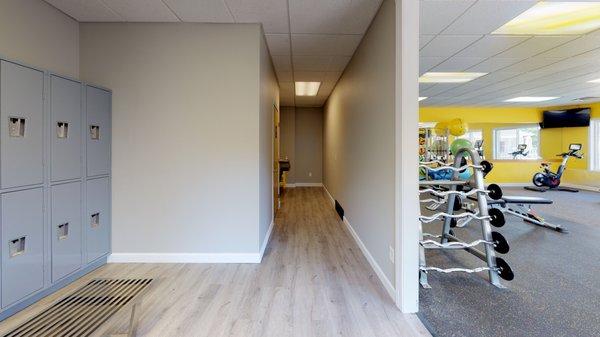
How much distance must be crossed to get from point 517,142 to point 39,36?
11.7 m

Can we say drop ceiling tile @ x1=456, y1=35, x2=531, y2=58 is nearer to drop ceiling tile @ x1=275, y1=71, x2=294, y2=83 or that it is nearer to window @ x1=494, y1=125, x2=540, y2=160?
drop ceiling tile @ x1=275, y1=71, x2=294, y2=83

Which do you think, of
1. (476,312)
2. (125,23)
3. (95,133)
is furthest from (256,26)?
(476,312)

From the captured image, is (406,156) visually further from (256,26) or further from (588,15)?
(588,15)

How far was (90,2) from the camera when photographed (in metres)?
2.56

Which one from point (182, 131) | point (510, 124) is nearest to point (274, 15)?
point (182, 131)

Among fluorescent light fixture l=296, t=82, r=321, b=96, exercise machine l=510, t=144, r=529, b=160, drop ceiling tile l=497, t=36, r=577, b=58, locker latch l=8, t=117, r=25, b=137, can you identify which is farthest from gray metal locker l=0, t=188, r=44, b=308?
exercise machine l=510, t=144, r=529, b=160

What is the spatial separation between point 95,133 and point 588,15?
5.23 m

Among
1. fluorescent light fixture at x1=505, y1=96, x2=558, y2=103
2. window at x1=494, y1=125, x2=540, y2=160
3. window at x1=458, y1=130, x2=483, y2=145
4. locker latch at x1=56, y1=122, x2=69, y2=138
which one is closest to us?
locker latch at x1=56, y1=122, x2=69, y2=138

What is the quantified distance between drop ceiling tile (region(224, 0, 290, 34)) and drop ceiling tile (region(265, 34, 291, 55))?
176 mm

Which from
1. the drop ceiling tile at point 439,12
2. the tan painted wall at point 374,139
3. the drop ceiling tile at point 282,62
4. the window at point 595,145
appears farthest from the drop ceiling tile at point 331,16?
the window at point 595,145

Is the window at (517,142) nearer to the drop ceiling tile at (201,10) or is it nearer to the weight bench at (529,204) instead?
the weight bench at (529,204)

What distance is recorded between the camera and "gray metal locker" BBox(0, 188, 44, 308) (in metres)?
1.97

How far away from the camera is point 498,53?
393 centimetres

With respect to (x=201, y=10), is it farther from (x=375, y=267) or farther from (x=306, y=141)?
(x=306, y=141)
